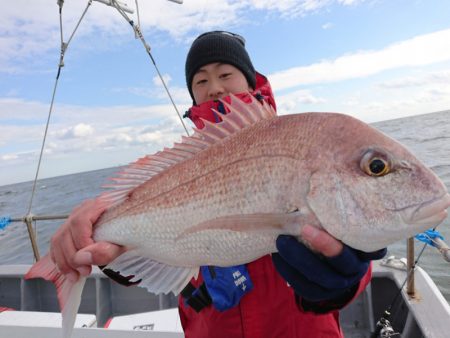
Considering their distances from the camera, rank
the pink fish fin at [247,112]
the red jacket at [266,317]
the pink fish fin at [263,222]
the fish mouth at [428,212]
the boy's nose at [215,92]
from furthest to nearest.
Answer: the boy's nose at [215,92] < the red jacket at [266,317] < the pink fish fin at [247,112] < the pink fish fin at [263,222] < the fish mouth at [428,212]

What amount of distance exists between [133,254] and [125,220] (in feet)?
0.65

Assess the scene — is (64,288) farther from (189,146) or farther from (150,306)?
(150,306)

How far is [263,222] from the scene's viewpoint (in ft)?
4.61

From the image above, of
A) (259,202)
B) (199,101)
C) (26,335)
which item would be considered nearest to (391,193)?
(259,202)

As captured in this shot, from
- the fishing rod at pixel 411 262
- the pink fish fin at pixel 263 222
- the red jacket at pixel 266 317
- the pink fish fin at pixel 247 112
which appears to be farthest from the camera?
the fishing rod at pixel 411 262

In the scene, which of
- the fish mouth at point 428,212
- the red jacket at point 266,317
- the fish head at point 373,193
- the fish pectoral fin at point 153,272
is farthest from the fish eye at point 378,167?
the fish pectoral fin at point 153,272

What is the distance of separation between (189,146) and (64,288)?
1030 mm

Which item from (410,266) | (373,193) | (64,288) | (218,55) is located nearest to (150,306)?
(64,288)

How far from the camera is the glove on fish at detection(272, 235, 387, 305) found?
1385 millimetres

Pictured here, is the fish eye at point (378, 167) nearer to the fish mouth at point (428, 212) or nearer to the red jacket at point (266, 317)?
the fish mouth at point (428, 212)

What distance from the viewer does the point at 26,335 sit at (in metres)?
3.02

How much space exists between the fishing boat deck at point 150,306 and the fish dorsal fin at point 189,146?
5.46ft

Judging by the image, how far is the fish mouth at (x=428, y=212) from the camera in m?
1.22

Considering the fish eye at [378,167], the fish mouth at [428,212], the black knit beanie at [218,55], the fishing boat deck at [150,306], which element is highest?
the black knit beanie at [218,55]
